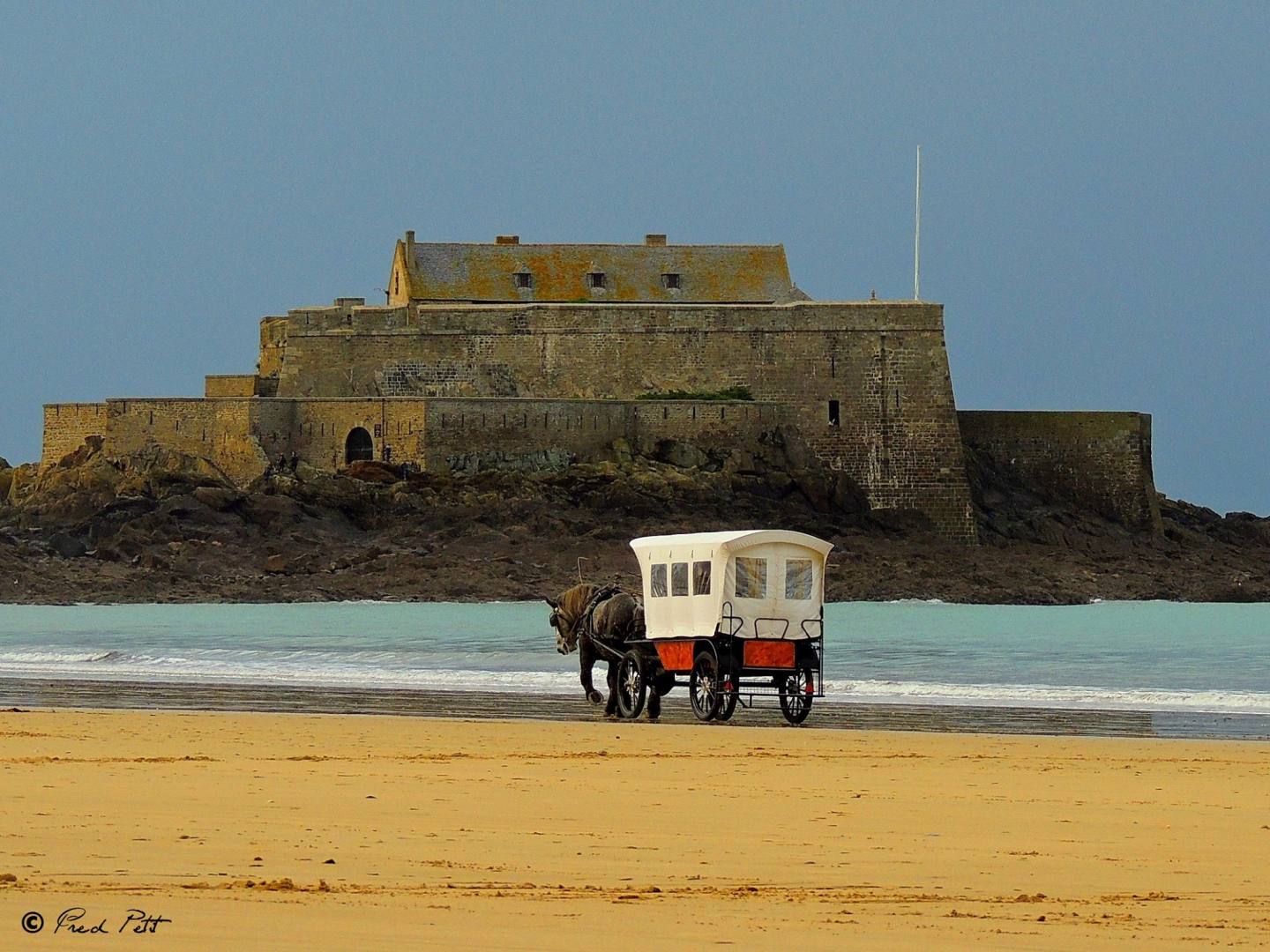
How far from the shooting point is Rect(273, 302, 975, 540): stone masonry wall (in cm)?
4744

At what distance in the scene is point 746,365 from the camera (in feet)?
157

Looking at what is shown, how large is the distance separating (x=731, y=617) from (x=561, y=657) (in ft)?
36.8

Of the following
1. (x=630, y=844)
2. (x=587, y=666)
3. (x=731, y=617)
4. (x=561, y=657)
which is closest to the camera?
(x=630, y=844)

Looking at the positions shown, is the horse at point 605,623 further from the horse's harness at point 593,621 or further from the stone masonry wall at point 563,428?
the stone masonry wall at point 563,428

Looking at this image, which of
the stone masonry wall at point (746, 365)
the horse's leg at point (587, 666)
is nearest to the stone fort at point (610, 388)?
the stone masonry wall at point (746, 365)

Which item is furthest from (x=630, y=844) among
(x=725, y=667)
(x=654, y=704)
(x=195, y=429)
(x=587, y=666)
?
(x=195, y=429)

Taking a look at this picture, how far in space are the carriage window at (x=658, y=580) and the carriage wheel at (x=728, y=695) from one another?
3.10 ft

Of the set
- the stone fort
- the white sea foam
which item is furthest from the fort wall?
the white sea foam

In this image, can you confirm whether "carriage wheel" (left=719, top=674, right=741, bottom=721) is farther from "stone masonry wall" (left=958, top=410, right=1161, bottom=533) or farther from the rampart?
"stone masonry wall" (left=958, top=410, right=1161, bottom=533)

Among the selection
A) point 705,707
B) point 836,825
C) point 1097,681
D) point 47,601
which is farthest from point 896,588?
point 836,825

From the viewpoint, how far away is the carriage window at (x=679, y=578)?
17.1 metres

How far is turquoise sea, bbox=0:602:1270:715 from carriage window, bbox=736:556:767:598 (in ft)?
12.8

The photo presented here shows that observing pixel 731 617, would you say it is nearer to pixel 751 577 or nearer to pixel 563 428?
pixel 751 577

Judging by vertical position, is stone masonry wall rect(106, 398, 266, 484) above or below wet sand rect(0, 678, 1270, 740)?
above
